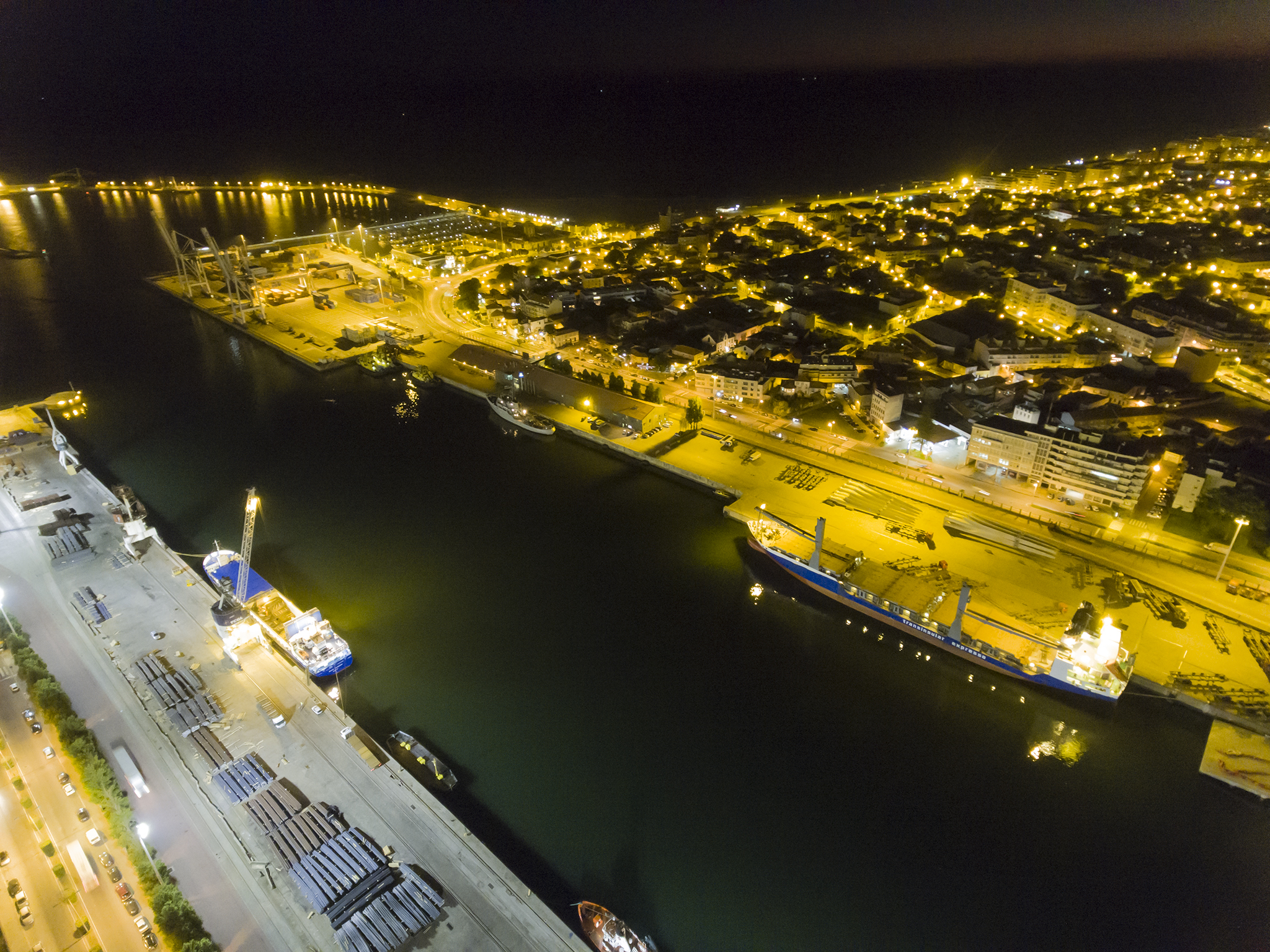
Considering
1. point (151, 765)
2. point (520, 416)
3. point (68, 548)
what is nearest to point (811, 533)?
point (520, 416)

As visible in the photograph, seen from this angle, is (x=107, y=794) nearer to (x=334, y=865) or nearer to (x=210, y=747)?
(x=210, y=747)

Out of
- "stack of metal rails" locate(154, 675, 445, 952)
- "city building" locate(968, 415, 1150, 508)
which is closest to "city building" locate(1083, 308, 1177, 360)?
"city building" locate(968, 415, 1150, 508)

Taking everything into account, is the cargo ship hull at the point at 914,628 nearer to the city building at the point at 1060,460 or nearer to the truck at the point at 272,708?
the city building at the point at 1060,460

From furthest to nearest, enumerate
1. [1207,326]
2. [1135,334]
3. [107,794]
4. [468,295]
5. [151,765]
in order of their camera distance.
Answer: [468,295], [1135,334], [1207,326], [151,765], [107,794]

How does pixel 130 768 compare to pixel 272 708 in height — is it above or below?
below

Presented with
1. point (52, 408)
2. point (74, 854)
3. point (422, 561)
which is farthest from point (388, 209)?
point (74, 854)

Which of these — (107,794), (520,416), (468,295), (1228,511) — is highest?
(468,295)

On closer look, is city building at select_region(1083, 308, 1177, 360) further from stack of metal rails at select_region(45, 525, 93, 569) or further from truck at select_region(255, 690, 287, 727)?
stack of metal rails at select_region(45, 525, 93, 569)

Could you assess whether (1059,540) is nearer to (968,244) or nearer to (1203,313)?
(1203,313)
